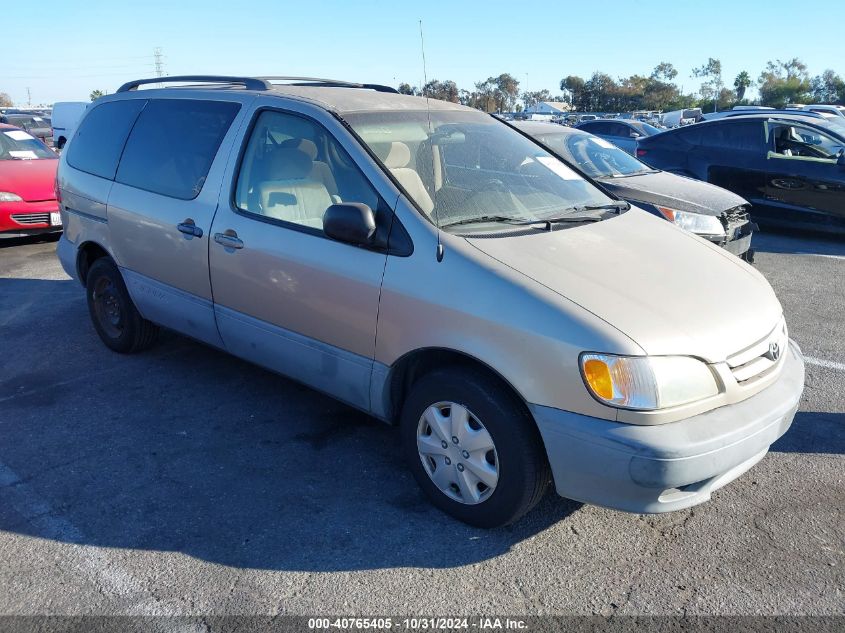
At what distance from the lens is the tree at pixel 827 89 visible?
2586 inches

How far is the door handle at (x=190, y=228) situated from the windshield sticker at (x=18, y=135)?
7.38m

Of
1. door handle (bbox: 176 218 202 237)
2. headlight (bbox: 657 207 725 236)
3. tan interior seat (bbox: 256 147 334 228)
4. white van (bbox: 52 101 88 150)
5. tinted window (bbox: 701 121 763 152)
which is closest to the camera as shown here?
tan interior seat (bbox: 256 147 334 228)

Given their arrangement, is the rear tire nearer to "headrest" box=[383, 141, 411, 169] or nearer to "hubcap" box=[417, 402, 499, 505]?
"headrest" box=[383, 141, 411, 169]

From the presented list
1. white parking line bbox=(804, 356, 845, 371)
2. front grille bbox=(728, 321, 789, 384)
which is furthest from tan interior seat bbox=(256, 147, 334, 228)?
white parking line bbox=(804, 356, 845, 371)

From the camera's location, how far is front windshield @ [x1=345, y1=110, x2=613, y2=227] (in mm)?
3498

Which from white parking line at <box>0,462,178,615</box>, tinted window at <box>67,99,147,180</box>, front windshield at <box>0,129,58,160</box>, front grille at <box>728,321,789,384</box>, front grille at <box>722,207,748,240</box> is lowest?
white parking line at <box>0,462,178,615</box>

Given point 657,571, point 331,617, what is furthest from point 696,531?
point 331,617

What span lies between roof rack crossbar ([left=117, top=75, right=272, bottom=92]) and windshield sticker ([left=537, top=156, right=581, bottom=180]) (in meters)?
1.66

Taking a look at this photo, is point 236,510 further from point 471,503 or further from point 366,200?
point 366,200

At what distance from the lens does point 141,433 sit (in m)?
4.12

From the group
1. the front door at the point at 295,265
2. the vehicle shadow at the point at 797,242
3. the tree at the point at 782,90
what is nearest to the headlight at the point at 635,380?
the front door at the point at 295,265

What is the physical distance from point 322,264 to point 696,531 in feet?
6.94

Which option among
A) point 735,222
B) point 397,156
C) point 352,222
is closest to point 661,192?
point 735,222

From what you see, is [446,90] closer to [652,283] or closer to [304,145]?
[304,145]
